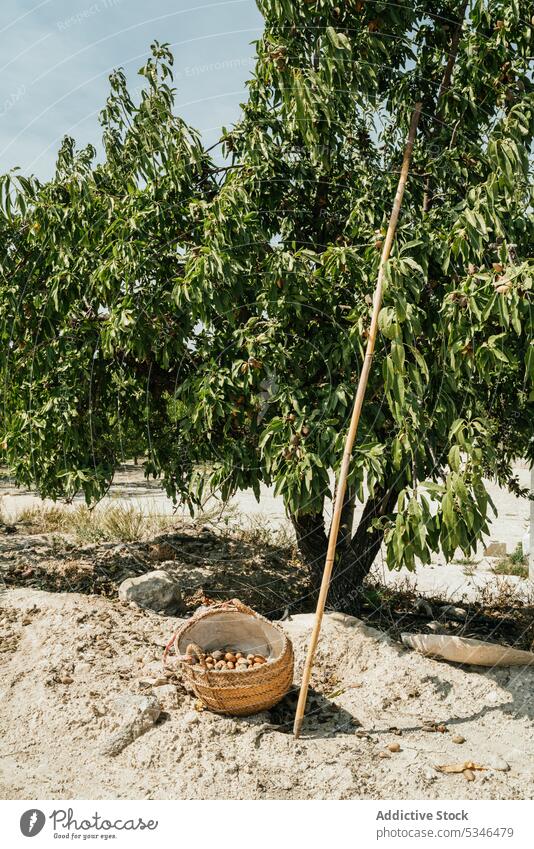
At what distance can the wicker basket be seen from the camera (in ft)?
10.9

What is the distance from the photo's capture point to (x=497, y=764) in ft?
10.4

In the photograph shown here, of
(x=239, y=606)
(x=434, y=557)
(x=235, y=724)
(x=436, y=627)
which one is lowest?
(x=434, y=557)

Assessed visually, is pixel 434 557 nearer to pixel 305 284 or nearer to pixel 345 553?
pixel 345 553

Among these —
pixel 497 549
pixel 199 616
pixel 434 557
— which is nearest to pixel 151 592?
pixel 199 616

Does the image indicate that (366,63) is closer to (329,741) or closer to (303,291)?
(303,291)

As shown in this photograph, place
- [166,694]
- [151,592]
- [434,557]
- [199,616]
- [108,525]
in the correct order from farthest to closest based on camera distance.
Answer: [434,557]
[108,525]
[151,592]
[199,616]
[166,694]

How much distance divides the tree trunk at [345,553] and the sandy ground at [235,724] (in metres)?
0.62

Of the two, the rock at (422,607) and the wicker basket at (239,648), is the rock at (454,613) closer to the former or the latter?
the rock at (422,607)

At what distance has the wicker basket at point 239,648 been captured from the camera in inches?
131

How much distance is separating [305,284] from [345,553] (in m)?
2.00

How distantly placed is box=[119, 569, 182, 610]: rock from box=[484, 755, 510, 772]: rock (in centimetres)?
226

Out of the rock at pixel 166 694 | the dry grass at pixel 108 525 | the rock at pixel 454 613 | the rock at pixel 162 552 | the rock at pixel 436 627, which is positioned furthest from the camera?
the dry grass at pixel 108 525

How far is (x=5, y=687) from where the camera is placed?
3.63 m

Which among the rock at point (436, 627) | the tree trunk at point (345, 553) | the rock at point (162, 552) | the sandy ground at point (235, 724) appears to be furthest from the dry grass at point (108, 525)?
the rock at point (436, 627)
